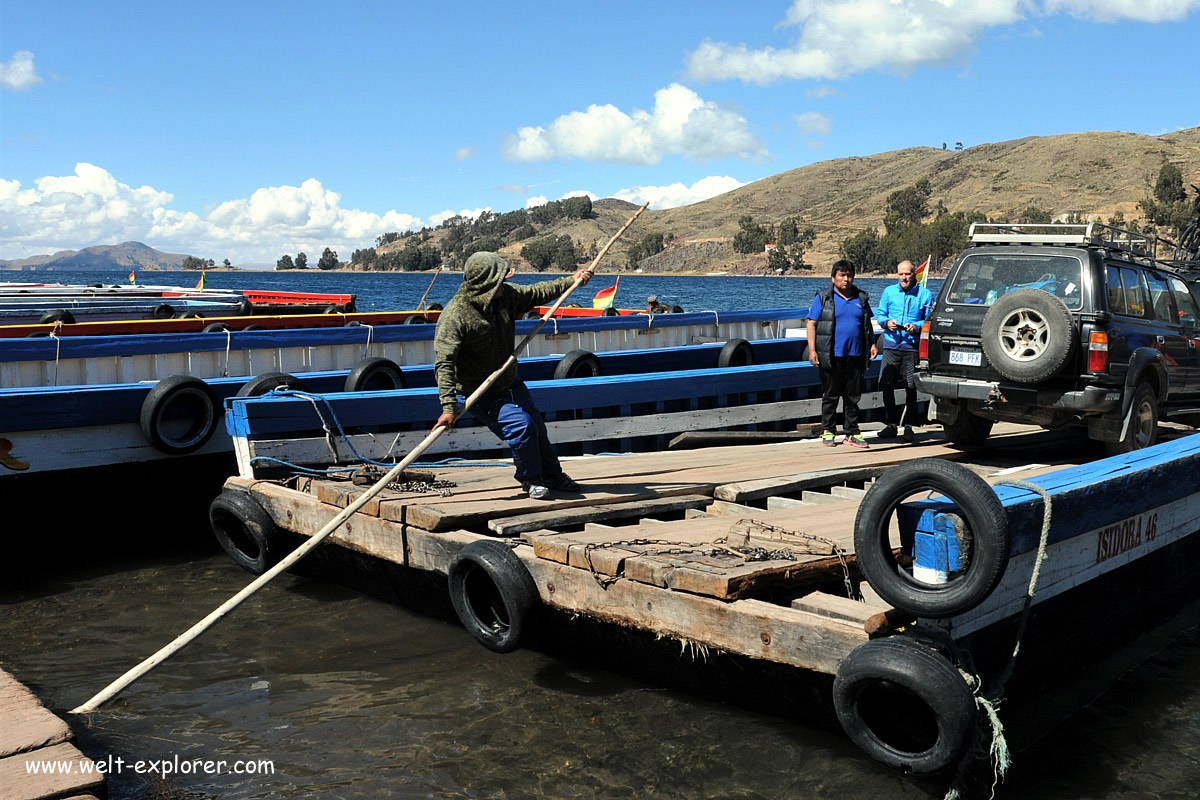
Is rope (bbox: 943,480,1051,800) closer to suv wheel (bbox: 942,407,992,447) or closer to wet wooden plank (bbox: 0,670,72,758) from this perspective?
wet wooden plank (bbox: 0,670,72,758)

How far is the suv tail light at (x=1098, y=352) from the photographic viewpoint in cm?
847

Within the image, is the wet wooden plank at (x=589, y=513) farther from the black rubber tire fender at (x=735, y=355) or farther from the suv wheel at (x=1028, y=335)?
the black rubber tire fender at (x=735, y=355)

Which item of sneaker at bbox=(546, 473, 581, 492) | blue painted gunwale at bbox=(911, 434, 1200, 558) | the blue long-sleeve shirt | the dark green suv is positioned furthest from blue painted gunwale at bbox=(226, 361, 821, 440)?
blue painted gunwale at bbox=(911, 434, 1200, 558)

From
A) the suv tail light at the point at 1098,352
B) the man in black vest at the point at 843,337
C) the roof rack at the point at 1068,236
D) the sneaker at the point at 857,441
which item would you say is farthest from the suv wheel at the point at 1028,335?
the sneaker at the point at 857,441

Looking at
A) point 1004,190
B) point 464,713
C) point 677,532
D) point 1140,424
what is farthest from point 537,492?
point 1004,190

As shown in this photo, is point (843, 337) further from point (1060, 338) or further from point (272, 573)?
point (272, 573)

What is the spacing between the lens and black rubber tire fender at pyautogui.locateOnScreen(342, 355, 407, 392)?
10.9 meters

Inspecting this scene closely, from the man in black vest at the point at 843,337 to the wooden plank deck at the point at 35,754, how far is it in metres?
7.26

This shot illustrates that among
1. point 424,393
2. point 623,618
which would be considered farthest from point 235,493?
point 623,618

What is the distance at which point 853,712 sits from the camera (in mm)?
4801

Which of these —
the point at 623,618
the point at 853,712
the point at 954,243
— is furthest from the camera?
the point at 954,243

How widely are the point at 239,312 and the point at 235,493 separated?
37.5 ft

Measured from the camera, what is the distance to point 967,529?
4852 millimetres

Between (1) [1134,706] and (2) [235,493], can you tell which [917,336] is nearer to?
(1) [1134,706]
